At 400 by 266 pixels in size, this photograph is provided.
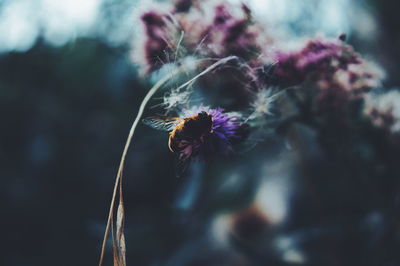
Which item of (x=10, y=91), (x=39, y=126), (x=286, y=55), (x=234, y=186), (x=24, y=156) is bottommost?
(x=286, y=55)

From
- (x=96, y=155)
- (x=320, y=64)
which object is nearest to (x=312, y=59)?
(x=320, y=64)

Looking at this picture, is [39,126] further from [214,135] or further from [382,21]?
[382,21]

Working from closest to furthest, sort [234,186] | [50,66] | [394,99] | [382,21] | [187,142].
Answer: [187,142]
[394,99]
[234,186]
[382,21]
[50,66]

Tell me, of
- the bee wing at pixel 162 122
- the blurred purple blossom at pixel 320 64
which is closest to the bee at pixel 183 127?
the bee wing at pixel 162 122

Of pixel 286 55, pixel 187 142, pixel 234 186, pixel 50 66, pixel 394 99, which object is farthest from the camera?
pixel 50 66

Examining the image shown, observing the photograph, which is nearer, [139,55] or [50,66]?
[139,55]

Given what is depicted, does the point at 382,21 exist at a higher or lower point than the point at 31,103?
higher

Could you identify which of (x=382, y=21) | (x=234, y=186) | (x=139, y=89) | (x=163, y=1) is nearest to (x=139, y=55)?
(x=163, y=1)

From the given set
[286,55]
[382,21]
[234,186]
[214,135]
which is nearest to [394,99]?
[286,55]
